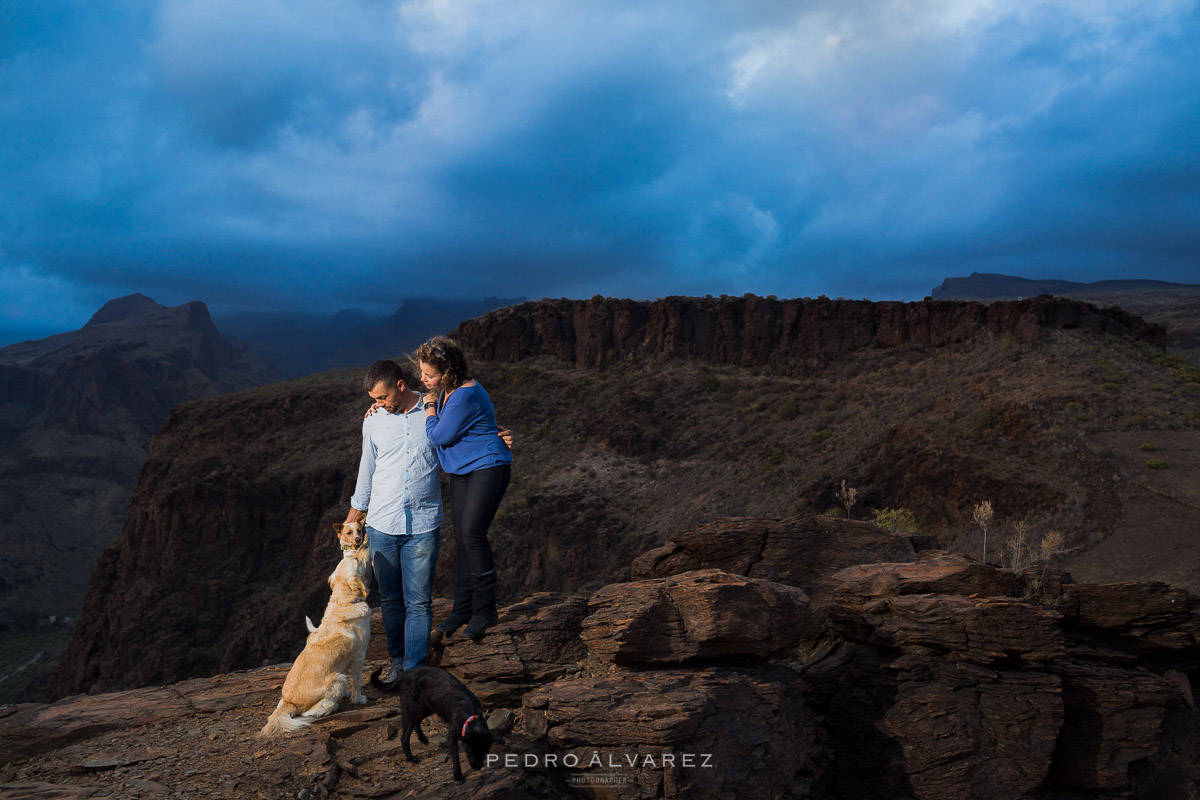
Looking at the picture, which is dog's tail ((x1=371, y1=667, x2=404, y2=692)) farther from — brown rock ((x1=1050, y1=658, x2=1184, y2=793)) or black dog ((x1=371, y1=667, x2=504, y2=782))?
brown rock ((x1=1050, y1=658, x2=1184, y2=793))

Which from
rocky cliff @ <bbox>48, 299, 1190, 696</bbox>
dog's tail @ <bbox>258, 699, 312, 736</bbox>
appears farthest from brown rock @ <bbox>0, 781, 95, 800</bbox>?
rocky cliff @ <bbox>48, 299, 1190, 696</bbox>

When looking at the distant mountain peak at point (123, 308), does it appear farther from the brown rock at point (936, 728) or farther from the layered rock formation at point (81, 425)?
the brown rock at point (936, 728)

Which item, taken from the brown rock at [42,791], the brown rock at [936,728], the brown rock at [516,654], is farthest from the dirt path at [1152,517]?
the brown rock at [42,791]

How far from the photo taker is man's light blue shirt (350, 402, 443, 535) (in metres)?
6.09

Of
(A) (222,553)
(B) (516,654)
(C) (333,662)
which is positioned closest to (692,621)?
(B) (516,654)

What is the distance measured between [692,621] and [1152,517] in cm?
1980

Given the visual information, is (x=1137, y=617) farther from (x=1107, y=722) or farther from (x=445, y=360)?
(x=445, y=360)

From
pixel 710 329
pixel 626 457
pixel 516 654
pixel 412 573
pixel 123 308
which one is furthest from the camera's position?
pixel 123 308

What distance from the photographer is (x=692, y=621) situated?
6.83 m

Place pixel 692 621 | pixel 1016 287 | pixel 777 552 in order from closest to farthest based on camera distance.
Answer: pixel 692 621, pixel 777 552, pixel 1016 287

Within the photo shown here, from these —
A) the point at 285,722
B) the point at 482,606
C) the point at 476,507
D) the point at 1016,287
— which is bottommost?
the point at 285,722

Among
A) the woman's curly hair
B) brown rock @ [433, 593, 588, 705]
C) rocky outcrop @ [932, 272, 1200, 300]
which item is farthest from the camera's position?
A: rocky outcrop @ [932, 272, 1200, 300]

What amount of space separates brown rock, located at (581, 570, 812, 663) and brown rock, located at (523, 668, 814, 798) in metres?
0.26

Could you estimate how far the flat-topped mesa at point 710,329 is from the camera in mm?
48125
